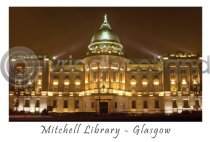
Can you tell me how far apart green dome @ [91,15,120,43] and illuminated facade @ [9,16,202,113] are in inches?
119

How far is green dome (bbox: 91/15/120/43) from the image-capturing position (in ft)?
274

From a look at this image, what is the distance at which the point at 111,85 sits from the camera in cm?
7294

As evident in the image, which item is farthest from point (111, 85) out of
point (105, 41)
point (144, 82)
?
point (105, 41)

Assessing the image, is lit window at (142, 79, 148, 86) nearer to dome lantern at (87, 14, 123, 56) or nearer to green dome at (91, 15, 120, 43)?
dome lantern at (87, 14, 123, 56)

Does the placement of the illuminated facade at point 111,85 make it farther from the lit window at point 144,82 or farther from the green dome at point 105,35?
the green dome at point 105,35

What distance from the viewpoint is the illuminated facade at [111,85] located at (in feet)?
240

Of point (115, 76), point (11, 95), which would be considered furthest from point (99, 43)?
point (11, 95)

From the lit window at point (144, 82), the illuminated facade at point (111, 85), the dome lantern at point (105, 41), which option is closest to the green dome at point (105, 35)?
the dome lantern at point (105, 41)

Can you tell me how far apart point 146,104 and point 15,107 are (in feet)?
92.2

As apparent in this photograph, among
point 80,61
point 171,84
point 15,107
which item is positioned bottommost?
point 15,107

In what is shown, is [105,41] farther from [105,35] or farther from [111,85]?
[111,85]

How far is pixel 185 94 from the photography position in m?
75.9

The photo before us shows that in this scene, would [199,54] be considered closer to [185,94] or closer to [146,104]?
[185,94]

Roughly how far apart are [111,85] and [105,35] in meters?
16.1
